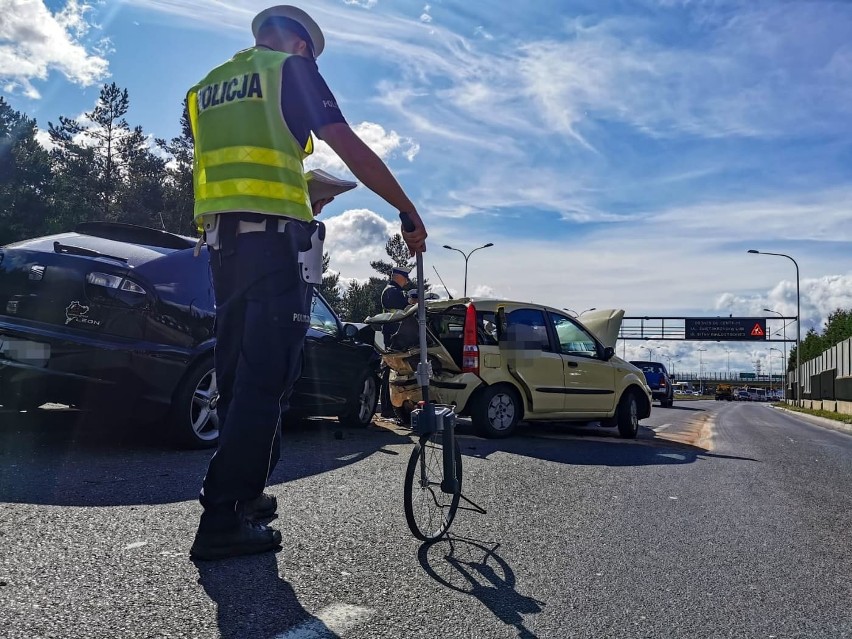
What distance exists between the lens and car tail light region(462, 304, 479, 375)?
8008 millimetres

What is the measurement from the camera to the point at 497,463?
5.90 meters

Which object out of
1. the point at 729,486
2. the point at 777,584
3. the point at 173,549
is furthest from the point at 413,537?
the point at 729,486

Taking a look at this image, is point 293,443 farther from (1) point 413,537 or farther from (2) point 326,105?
(2) point 326,105

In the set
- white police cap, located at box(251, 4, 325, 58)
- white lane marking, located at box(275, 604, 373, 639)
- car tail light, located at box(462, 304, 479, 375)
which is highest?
white police cap, located at box(251, 4, 325, 58)

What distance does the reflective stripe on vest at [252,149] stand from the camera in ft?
9.58

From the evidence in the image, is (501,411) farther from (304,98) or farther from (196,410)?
(304,98)

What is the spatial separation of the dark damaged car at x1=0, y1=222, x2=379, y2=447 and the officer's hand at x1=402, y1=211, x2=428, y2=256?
8.40ft

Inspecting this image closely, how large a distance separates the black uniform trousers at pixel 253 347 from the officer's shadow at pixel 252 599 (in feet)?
0.62

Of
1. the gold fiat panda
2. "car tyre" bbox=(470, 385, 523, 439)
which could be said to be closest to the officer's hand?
the gold fiat panda

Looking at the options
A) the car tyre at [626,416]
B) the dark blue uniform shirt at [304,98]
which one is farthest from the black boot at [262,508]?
the car tyre at [626,416]

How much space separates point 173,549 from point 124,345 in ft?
7.95

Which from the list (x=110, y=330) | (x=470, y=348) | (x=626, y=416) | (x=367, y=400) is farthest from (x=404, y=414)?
(x=110, y=330)

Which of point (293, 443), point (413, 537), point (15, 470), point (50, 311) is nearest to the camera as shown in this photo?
point (413, 537)

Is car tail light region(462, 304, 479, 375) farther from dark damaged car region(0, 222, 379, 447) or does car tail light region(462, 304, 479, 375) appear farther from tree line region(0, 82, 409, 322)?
tree line region(0, 82, 409, 322)
